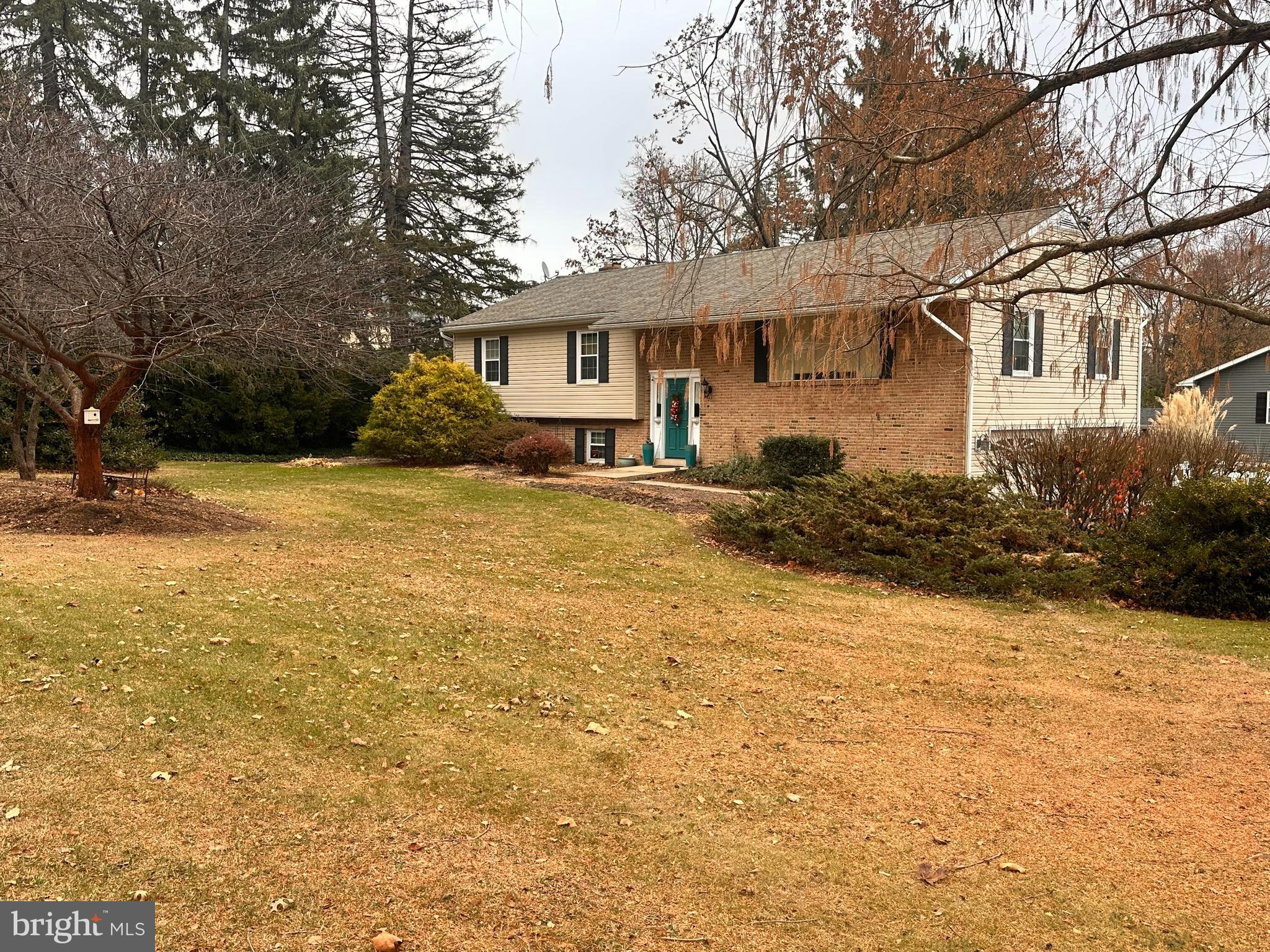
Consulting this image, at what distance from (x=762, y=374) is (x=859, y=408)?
95.7 inches

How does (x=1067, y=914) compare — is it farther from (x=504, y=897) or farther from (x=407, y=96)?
(x=407, y=96)

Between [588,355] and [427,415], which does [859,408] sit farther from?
[427,415]

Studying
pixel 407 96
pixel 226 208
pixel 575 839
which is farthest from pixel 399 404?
pixel 575 839

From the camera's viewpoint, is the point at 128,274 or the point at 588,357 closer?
the point at 128,274

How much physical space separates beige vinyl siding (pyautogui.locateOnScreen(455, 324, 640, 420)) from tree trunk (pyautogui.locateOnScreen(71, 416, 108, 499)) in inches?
504

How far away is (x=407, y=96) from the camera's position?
102 ft

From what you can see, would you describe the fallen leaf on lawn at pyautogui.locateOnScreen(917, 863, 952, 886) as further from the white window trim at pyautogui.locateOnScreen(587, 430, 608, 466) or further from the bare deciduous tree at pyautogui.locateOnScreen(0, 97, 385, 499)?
the white window trim at pyautogui.locateOnScreen(587, 430, 608, 466)

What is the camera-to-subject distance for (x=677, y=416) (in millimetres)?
20609

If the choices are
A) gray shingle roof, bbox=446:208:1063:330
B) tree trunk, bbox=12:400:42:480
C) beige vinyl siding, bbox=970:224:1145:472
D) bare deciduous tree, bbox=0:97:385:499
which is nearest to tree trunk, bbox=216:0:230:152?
gray shingle roof, bbox=446:208:1063:330

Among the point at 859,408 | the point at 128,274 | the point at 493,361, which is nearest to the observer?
the point at 128,274

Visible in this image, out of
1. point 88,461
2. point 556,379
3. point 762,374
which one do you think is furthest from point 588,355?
point 88,461

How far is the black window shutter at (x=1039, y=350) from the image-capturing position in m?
17.1

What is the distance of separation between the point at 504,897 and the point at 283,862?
865 mm

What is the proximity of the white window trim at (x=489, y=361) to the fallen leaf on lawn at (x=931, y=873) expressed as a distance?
21.8m
